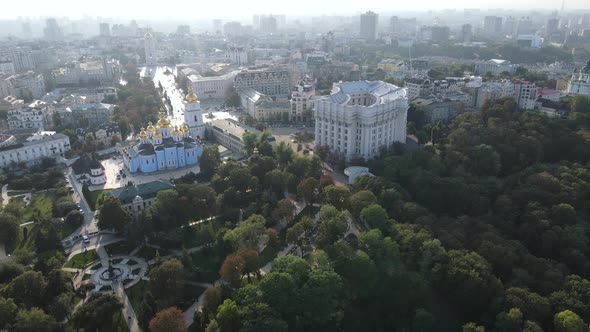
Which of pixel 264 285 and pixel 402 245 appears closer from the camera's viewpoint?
pixel 264 285

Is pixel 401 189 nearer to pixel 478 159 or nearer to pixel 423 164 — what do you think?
pixel 423 164

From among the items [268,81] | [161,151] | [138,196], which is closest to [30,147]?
[161,151]

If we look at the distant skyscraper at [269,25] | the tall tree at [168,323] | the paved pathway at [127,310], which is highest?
the distant skyscraper at [269,25]

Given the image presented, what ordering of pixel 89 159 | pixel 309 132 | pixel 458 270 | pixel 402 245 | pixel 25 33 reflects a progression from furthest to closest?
pixel 25 33, pixel 309 132, pixel 89 159, pixel 402 245, pixel 458 270

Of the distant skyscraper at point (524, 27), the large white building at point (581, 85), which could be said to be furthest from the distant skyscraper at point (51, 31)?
the distant skyscraper at point (524, 27)

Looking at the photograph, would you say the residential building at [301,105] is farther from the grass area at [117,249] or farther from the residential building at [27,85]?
the residential building at [27,85]

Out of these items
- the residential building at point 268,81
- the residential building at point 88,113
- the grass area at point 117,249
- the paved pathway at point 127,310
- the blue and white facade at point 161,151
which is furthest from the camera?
the residential building at point 268,81

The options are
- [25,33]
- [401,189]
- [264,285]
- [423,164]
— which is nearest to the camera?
[264,285]

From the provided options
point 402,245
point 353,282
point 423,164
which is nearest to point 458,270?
point 402,245
